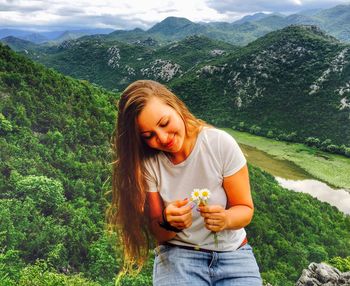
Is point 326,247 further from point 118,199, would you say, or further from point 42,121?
point 118,199

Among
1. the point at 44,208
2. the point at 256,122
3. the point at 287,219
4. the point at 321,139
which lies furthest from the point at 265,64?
the point at 44,208

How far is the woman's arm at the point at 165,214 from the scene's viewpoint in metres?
2.89

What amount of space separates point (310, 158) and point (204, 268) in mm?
70707

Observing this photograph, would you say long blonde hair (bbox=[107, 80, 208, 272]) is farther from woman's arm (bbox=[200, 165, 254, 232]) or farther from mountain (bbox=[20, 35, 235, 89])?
mountain (bbox=[20, 35, 235, 89])

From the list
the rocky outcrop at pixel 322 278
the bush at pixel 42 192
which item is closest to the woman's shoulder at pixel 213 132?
the bush at pixel 42 192

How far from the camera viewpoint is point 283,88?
9556 centimetres

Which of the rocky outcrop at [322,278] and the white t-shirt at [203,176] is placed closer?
the white t-shirt at [203,176]

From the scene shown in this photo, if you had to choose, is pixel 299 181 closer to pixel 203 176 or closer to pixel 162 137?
pixel 203 176

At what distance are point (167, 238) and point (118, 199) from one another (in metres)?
0.68

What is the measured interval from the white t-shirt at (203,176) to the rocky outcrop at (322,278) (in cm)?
1063

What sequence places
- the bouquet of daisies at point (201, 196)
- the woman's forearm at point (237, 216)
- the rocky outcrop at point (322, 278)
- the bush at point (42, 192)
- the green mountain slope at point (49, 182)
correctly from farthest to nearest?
the rocky outcrop at point (322, 278)
the bush at point (42, 192)
the green mountain slope at point (49, 182)
the woman's forearm at point (237, 216)
the bouquet of daisies at point (201, 196)

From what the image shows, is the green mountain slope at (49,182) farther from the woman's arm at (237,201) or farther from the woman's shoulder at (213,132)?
the woman's arm at (237,201)

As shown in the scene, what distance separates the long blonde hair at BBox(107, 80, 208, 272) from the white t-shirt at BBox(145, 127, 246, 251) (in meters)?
0.14

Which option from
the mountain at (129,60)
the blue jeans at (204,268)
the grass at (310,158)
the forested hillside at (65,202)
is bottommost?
the grass at (310,158)
